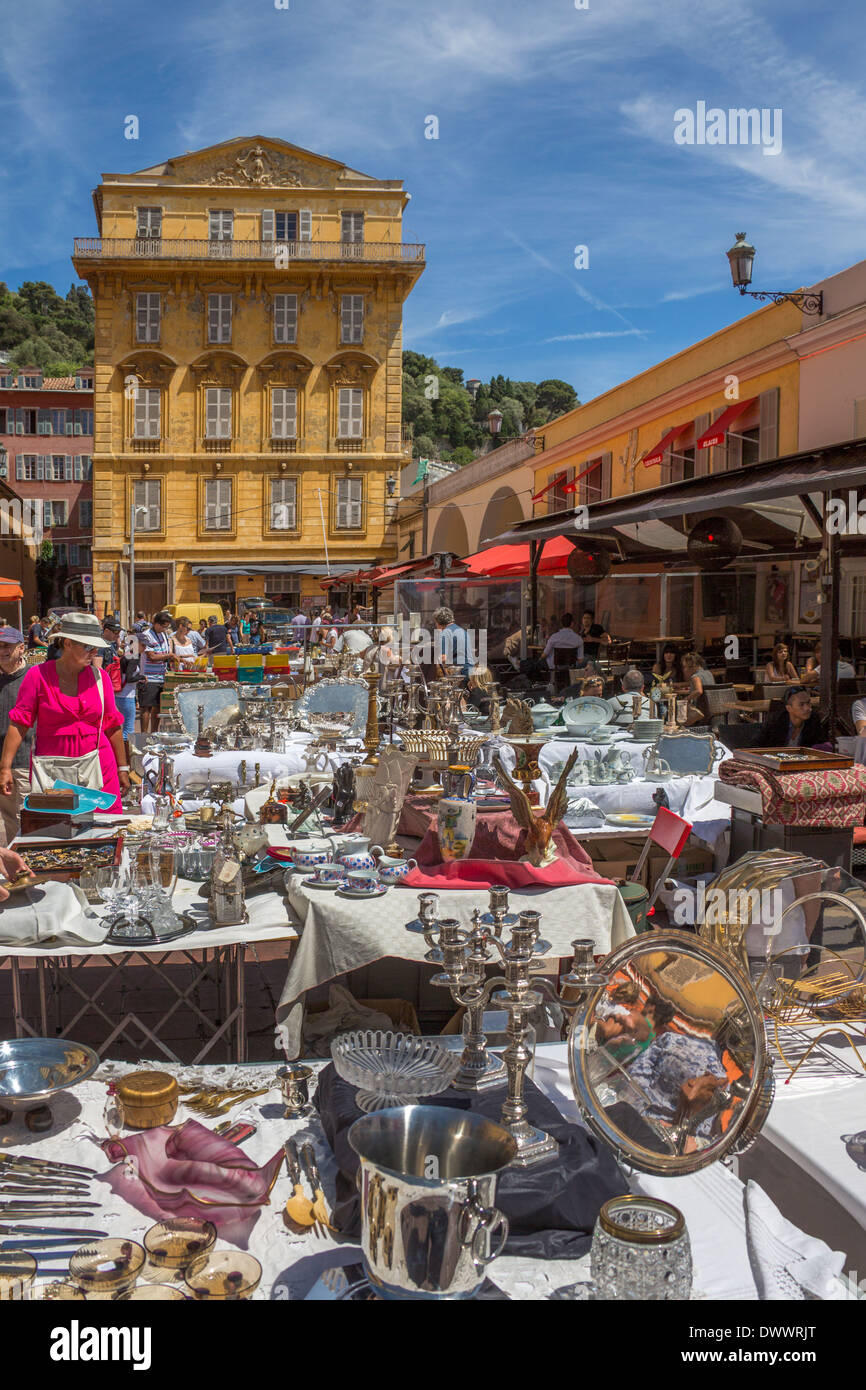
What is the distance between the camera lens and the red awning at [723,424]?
16.3m

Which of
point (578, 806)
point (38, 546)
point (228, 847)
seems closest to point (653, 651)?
point (578, 806)

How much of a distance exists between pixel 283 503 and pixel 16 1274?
35.2 metres

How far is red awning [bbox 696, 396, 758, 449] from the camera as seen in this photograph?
16281 mm

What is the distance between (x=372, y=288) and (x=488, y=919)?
35.5 m

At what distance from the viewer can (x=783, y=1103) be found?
2.31 m

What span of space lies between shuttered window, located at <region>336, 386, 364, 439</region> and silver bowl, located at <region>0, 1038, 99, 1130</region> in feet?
114

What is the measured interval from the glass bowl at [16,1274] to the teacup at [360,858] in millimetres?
2221

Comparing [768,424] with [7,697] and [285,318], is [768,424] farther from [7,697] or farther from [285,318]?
[285,318]

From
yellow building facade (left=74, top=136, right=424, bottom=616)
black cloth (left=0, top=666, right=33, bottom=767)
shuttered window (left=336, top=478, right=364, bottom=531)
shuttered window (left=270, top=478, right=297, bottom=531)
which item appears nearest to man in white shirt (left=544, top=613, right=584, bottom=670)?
black cloth (left=0, top=666, right=33, bottom=767)

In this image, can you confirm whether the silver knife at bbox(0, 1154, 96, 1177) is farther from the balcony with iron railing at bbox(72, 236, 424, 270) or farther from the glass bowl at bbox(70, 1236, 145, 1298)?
the balcony with iron railing at bbox(72, 236, 424, 270)

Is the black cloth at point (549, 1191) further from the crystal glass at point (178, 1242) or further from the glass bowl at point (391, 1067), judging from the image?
the crystal glass at point (178, 1242)

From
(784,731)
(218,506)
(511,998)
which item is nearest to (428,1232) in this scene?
(511,998)

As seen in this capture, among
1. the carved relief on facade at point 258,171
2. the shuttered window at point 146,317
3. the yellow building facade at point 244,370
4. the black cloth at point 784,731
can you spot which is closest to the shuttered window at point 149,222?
the yellow building facade at point 244,370

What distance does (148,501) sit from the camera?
35.0 m
